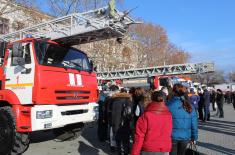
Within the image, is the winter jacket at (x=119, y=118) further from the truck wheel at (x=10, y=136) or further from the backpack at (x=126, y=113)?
the truck wheel at (x=10, y=136)

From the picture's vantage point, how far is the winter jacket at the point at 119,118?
15.3 ft

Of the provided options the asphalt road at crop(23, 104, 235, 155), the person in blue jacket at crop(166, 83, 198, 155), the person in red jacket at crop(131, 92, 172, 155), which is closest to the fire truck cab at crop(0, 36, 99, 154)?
the asphalt road at crop(23, 104, 235, 155)

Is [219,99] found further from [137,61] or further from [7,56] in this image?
[137,61]

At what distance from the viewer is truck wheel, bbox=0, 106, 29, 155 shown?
466 cm

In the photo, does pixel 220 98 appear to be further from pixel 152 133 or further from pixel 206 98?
pixel 152 133

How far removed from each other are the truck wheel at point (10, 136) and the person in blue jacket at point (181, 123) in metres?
3.56

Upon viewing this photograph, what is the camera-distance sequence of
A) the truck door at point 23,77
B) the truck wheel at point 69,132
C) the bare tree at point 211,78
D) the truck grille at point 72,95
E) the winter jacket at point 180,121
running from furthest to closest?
1. the bare tree at point 211,78
2. the truck wheel at point 69,132
3. the truck grille at point 72,95
4. the truck door at point 23,77
5. the winter jacket at point 180,121

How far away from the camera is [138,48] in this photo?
1383 inches

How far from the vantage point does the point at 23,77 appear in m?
4.89

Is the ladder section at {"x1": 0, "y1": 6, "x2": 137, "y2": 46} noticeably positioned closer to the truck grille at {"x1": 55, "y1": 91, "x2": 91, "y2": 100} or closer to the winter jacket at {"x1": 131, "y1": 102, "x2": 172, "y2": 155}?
the truck grille at {"x1": 55, "y1": 91, "x2": 91, "y2": 100}

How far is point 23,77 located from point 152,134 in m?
3.68

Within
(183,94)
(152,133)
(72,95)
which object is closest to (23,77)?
(72,95)

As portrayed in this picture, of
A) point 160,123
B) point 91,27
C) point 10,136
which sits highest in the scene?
point 91,27

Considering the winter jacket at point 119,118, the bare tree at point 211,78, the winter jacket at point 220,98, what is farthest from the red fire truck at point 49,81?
the bare tree at point 211,78
